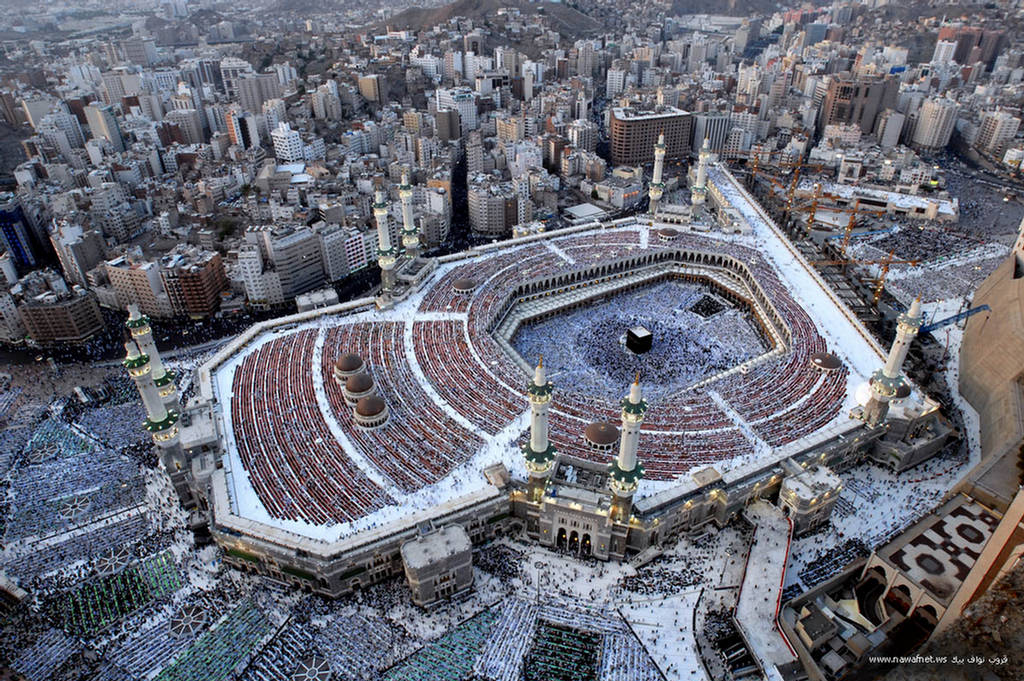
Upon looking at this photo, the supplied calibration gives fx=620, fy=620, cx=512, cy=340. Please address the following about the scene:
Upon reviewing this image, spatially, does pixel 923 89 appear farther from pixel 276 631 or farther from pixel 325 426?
pixel 276 631

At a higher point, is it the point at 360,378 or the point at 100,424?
the point at 360,378

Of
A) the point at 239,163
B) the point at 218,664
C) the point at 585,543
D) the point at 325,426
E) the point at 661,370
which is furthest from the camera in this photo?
the point at 239,163

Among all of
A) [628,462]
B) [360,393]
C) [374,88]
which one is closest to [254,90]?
[374,88]

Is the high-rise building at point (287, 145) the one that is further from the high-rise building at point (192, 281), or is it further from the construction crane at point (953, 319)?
the construction crane at point (953, 319)

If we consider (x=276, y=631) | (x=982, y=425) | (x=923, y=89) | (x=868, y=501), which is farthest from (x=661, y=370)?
(x=923, y=89)

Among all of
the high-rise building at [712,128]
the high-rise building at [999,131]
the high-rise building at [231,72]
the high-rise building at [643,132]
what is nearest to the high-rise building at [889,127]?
the high-rise building at [999,131]
